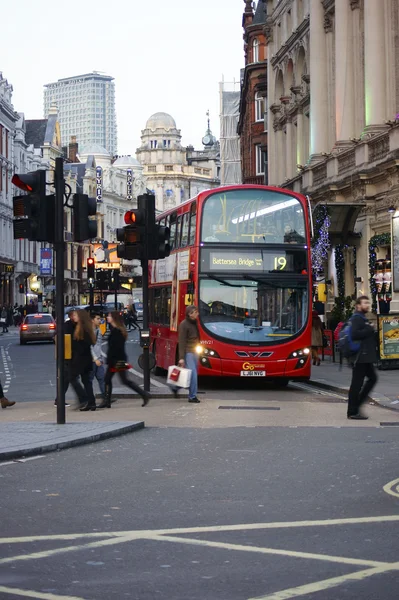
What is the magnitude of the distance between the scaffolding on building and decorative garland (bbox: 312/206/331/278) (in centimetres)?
6329

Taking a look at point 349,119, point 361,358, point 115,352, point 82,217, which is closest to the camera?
point 82,217

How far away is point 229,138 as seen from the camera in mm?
109125

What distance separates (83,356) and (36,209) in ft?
14.6

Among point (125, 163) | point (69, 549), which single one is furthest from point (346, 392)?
point (125, 163)

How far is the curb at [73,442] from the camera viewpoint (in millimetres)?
13414

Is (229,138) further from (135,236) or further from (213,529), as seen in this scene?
(213,529)

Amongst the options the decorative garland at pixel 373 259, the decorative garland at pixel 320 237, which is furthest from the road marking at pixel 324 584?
the decorative garland at pixel 320 237

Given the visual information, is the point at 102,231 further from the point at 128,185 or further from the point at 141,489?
the point at 141,489

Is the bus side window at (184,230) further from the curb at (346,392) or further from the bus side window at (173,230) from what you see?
the curb at (346,392)

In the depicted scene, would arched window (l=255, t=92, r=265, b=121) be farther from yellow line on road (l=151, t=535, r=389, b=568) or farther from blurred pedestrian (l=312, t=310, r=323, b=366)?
yellow line on road (l=151, t=535, r=389, b=568)

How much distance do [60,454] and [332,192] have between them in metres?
30.5

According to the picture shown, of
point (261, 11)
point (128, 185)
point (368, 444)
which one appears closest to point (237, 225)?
point (368, 444)

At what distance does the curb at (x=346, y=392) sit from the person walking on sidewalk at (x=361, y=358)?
2.28 metres

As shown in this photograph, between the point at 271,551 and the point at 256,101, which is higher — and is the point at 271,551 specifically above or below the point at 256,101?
below
